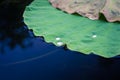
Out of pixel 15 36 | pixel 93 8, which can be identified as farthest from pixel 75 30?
pixel 15 36

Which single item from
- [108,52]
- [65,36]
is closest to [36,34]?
[65,36]

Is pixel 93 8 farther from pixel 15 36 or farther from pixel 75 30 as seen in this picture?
pixel 15 36

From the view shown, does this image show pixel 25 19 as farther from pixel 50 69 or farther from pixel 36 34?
pixel 50 69

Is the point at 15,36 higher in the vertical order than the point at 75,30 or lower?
lower

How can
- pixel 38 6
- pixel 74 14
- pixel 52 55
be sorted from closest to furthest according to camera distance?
pixel 52 55 < pixel 74 14 < pixel 38 6

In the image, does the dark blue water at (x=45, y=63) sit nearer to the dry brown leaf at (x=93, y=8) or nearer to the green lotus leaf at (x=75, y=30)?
the green lotus leaf at (x=75, y=30)

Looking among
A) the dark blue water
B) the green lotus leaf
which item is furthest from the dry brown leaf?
the dark blue water

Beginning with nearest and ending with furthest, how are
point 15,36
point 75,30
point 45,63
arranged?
point 45,63, point 75,30, point 15,36
